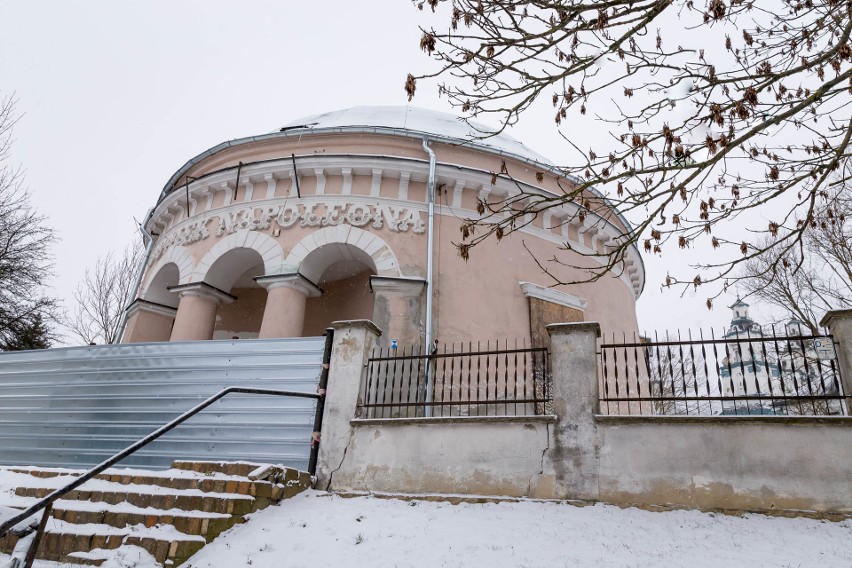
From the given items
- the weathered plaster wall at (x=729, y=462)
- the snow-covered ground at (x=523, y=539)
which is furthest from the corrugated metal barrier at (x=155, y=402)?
the weathered plaster wall at (x=729, y=462)

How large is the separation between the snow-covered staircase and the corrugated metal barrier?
0.97 meters

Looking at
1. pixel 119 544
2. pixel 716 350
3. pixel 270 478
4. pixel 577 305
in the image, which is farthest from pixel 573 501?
pixel 577 305

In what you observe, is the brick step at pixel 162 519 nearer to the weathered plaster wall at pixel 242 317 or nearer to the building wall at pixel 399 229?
the building wall at pixel 399 229

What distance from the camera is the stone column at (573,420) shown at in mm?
5773

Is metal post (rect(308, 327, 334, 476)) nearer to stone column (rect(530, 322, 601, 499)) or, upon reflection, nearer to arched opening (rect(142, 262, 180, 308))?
stone column (rect(530, 322, 601, 499))

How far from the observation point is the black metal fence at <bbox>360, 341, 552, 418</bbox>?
21.9 ft

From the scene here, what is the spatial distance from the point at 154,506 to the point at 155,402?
9.56 feet

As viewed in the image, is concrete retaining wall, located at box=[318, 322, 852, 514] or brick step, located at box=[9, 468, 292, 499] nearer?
concrete retaining wall, located at box=[318, 322, 852, 514]

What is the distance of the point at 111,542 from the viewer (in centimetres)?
474

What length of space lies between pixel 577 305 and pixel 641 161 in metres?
7.17

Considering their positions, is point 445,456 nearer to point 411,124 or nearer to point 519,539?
point 519,539

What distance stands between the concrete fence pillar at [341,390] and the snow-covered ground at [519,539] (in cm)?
90

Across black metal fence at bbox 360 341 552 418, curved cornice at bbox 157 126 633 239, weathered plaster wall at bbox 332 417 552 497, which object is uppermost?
curved cornice at bbox 157 126 633 239

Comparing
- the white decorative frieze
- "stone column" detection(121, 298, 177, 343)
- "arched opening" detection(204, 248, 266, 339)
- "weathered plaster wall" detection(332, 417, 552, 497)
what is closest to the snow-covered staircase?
"weathered plaster wall" detection(332, 417, 552, 497)
